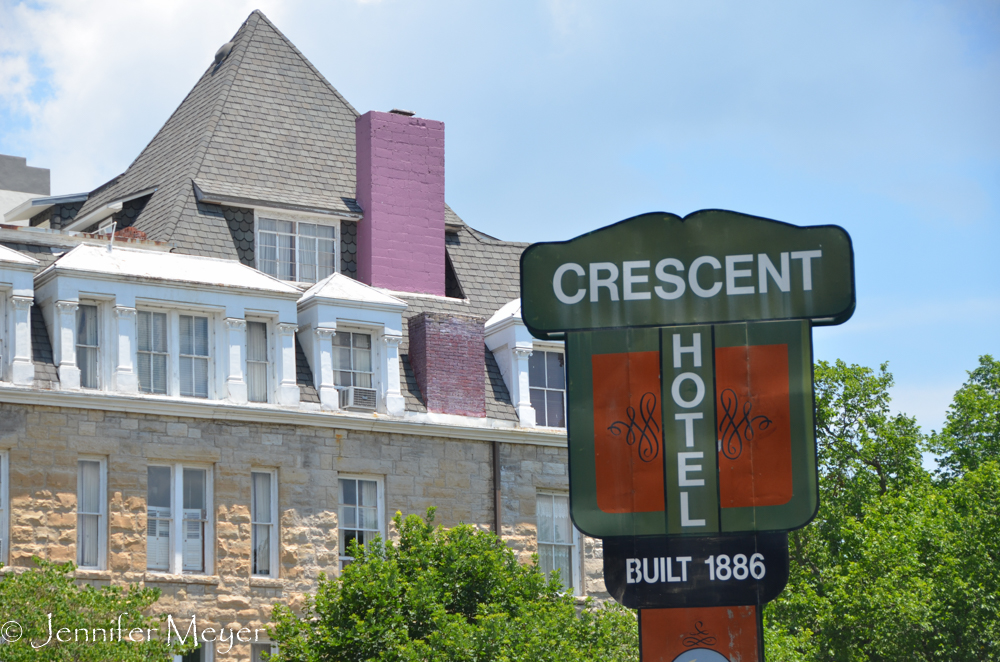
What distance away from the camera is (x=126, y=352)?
32781mm

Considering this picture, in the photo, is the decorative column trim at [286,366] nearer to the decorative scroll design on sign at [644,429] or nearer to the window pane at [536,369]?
the window pane at [536,369]

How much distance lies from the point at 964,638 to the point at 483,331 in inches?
479

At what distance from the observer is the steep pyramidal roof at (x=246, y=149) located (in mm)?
36625

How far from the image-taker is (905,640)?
127 feet

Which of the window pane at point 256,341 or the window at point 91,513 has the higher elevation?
the window pane at point 256,341

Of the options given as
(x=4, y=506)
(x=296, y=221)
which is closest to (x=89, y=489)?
(x=4, y=506)

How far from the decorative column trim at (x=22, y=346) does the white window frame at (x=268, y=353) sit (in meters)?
4.12

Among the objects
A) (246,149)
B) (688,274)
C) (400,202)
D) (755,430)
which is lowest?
(755,430)

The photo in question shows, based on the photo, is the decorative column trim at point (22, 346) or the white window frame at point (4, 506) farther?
the decorative column trim at point (22, 346)

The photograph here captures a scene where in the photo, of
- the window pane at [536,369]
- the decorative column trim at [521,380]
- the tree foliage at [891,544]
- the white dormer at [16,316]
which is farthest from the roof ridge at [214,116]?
the tree foliage at [891,544]

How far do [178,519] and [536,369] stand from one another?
8694mm

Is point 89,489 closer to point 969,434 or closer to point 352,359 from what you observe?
point 352,359

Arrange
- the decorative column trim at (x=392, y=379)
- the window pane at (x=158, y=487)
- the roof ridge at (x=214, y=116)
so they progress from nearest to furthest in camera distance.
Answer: the window pane at (x=158, y=487)
the decorative column trim at (x=392, y=379)
the roof ridge at (x=214, y=116)

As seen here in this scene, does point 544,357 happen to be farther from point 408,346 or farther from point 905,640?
point 905,640
